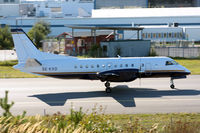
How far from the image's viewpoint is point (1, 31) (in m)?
59.5

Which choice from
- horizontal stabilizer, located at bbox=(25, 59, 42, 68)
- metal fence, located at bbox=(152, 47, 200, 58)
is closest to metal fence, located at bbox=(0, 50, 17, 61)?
metal fence, located at bbox=(152, 47, 200, 58)

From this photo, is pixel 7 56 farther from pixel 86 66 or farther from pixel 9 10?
pixel 9 10

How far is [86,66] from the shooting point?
86.3 feet

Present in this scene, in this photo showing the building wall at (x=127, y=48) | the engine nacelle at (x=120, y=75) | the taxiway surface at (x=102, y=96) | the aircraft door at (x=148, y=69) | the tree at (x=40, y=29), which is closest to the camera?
the taxiway surface at (x=102, y=96)

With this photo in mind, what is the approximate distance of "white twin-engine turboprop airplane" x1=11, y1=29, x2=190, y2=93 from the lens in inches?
1005

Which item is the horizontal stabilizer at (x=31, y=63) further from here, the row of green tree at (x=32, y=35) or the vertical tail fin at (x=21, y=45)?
the row of green tree at (x=32, y=35)

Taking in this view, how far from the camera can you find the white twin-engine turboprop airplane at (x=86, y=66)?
25531 millimetres

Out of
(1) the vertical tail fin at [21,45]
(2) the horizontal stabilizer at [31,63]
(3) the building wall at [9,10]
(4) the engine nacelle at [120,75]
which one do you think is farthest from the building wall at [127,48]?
(3) the building wall at [9,10]

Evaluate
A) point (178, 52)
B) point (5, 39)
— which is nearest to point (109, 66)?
point (5, 39)

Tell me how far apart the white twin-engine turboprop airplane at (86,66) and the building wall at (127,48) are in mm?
27152

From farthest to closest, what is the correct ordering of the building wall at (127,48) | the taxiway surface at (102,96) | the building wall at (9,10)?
the building wall at (9,10)
the building wall at (127,48)
the taxiway surface at (102,96)

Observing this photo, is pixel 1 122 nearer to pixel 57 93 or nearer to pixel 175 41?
pixel 57 93

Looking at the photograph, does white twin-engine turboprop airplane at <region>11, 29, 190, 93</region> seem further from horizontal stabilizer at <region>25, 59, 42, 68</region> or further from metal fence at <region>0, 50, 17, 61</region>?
metal fence at <region>0, 50, 17, 61</region>

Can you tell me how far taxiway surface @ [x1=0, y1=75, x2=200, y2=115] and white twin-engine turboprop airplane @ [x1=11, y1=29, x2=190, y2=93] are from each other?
1.47 metres
